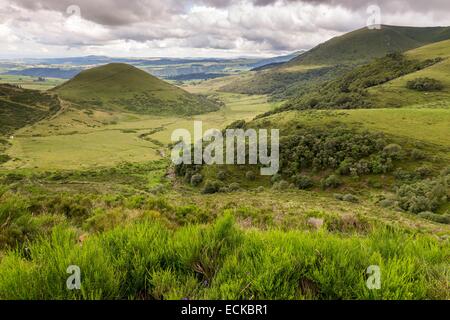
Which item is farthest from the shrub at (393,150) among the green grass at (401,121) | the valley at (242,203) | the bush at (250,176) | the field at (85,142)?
the field at (85,142)

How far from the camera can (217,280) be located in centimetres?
275

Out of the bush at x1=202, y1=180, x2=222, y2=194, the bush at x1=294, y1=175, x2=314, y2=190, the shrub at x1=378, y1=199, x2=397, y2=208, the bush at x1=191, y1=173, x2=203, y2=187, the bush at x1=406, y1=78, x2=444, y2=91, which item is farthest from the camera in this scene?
the bush at x1=406, y1=78, x2=444, y2=91

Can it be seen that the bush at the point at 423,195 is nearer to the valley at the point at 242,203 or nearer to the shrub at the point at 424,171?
the valley at the point at 242,203

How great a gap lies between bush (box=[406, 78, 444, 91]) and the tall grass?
140 metres

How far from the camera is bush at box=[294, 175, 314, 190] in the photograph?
6256 cm

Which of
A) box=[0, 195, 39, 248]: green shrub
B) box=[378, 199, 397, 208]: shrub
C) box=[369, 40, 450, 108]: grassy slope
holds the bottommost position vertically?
box=[378, 199, 397, 208]: shrub

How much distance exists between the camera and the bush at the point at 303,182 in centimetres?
6256

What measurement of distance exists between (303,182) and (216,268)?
62.2 meters

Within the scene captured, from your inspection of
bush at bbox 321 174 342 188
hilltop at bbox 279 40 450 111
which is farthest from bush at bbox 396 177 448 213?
hilltop at bbox 279 40 450 111

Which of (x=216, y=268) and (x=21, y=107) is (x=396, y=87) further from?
(x=21, y=107)

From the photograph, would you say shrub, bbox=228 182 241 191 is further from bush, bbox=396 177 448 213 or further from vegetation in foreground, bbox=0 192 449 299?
vegetation in foreground, bbox=0 192 449 299

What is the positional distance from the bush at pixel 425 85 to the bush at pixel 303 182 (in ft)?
282

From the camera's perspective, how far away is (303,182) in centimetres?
6294
